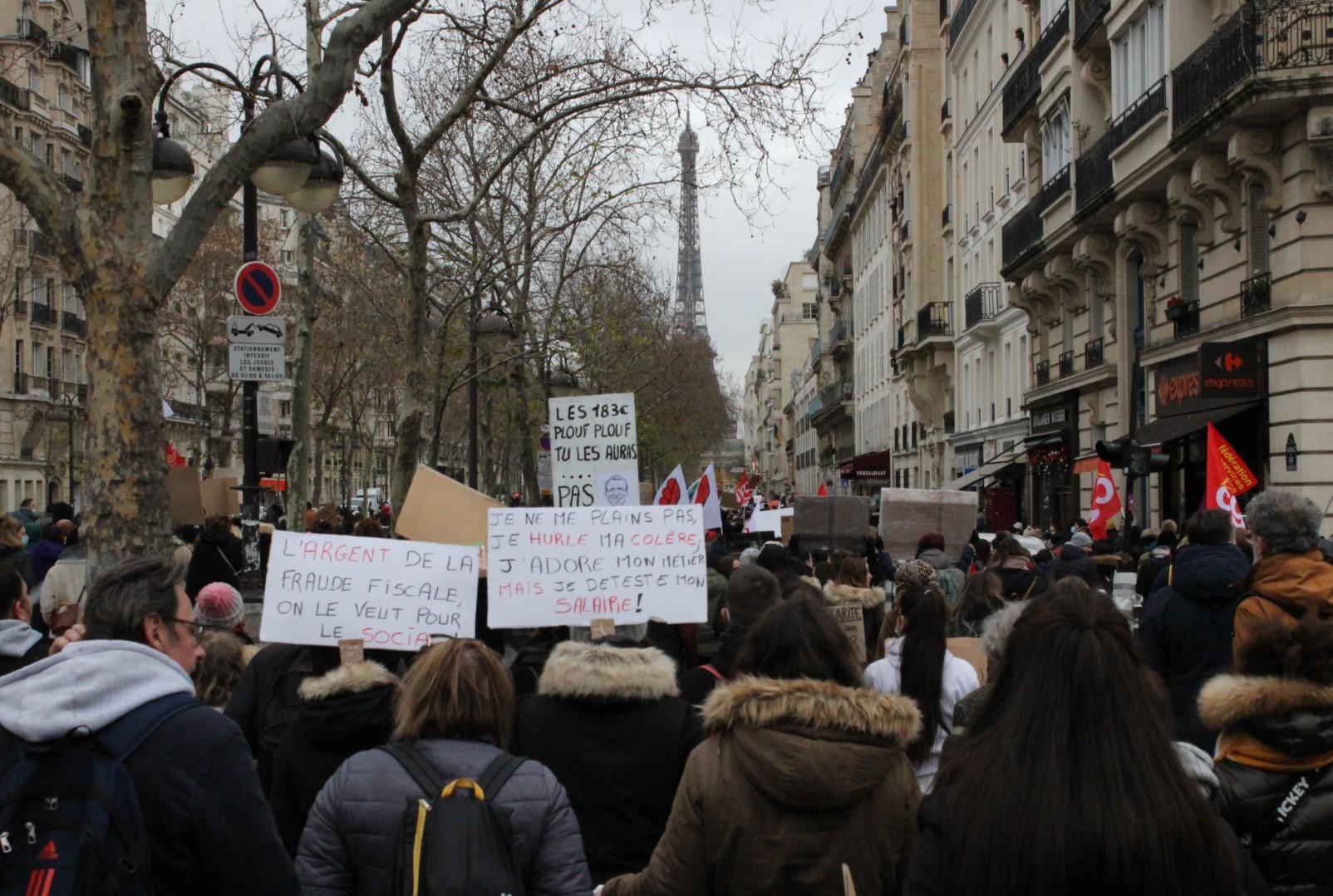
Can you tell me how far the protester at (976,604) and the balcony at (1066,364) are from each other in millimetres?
22642

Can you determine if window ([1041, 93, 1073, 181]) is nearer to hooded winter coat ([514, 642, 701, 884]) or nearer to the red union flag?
the red union flag

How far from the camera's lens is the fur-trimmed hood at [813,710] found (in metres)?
3.37

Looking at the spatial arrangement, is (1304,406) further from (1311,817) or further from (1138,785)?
(1138,785)

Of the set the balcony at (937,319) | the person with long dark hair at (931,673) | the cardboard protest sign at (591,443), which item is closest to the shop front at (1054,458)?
the balcony at (937,319)

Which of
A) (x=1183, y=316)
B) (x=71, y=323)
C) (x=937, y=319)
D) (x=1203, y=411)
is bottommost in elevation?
(x=1203, y=411)

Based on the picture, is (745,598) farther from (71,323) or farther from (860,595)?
(71,323)

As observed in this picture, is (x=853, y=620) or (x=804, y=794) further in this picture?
(x=853, y=620)

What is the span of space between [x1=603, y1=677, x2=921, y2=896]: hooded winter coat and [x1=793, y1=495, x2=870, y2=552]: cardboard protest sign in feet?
41.6

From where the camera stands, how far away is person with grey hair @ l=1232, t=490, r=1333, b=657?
5855 millimetres

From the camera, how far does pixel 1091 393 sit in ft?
92.6

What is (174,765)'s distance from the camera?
9.68 ft

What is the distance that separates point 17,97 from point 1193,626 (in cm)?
5248

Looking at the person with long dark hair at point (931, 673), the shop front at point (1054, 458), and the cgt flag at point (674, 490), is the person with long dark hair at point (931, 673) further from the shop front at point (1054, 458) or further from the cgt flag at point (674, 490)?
the shop front at point (1054, 458)

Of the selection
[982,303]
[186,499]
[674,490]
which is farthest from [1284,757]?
[982,303]
